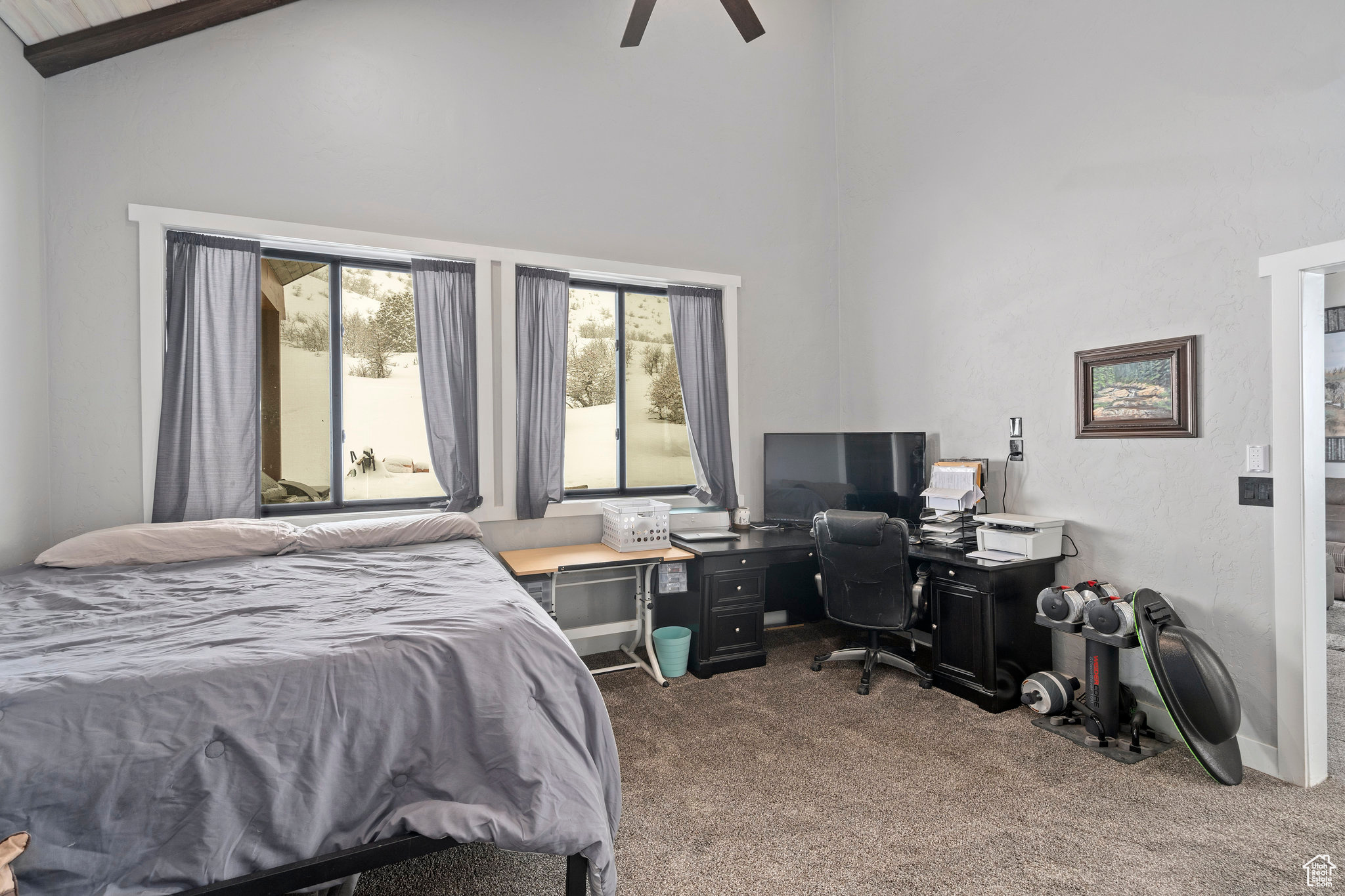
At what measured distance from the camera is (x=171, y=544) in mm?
2709

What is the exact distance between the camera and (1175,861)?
1978 millimetres

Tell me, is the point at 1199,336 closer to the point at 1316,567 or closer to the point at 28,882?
the point at 1316,567

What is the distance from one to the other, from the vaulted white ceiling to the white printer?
4.71m

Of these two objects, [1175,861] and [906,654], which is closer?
[1175,861]

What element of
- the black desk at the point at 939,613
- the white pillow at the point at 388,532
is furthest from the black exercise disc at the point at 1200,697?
the white pillow at the point at 388,532

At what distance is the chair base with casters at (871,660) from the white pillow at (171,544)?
2867 mm

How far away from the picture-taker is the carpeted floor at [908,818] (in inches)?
75.0

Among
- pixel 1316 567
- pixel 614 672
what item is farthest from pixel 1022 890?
pixel 614 672

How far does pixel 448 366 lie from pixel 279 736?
2408 millimetres

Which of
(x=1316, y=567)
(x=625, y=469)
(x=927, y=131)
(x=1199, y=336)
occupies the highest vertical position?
(x=927, y=131)

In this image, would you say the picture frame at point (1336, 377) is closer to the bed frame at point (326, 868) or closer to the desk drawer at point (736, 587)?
the desk drawer at point (736, 587)

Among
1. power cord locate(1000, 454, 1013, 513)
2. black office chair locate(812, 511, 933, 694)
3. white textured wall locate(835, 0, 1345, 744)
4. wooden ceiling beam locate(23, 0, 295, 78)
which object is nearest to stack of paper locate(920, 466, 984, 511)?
power cord locate(1000, 454, 1013, 513)

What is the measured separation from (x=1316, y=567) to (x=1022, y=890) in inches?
70.1

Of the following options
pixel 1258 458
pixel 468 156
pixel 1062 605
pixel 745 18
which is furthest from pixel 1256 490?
pixel 468 156
